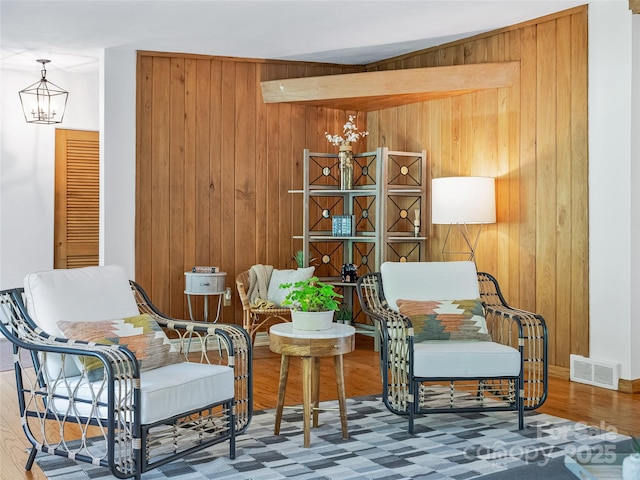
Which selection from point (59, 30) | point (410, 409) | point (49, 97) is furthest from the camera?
point (49, 97)

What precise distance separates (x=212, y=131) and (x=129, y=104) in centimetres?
75

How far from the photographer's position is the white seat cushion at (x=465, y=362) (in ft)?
12.8

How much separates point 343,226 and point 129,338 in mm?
3289

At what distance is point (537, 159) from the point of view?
5.53 meters

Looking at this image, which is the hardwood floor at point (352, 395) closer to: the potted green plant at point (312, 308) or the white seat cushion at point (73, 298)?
the white seat cushion at point (73, 298)

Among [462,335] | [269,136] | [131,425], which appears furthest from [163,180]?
[131,425]

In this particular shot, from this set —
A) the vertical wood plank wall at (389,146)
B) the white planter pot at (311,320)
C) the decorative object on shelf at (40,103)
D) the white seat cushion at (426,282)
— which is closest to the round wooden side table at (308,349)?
the white planter pot at (311,320)

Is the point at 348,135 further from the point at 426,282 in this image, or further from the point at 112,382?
the point at 112,382

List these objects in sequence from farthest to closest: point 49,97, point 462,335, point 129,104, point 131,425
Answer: point 49,97
point 129,104
point 462,335
point 131,425

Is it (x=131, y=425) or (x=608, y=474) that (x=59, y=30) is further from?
(x=608, y=474)

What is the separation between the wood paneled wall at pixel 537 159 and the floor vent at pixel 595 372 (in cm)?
9

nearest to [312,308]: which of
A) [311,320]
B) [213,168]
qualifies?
[311,320]

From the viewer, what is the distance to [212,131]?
6.56 metres

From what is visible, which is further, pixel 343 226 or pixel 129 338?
pixel 343 226
